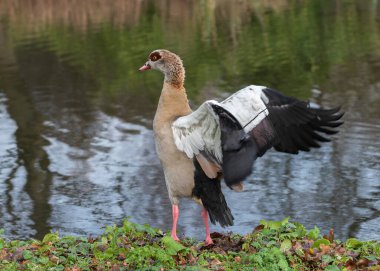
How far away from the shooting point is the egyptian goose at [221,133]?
6852mm

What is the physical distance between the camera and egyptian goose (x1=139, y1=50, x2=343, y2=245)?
6852mm

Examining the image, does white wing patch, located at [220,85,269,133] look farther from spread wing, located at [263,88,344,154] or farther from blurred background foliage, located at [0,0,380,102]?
blurred background foliage, located at [0,0,380,102]

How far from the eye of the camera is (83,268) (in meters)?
6.98

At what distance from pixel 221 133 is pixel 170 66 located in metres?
1.46

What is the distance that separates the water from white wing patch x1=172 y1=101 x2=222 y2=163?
254 centimetres

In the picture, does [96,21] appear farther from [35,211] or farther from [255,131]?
[255,131]

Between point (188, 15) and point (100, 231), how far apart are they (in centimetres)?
2008

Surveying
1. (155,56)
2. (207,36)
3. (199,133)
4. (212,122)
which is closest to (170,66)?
(155,56)

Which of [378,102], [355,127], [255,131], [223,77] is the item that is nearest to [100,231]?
[255,131]

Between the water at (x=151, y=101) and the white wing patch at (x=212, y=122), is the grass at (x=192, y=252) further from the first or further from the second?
the water at (x=151, y=101)

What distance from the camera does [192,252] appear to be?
283 inches

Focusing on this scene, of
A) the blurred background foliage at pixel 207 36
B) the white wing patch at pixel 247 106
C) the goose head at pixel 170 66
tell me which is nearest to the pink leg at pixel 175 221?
the goose head at pixel 170 66

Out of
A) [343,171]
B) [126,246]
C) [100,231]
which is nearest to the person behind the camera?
[126,246]

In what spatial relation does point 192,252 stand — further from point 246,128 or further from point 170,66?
point 170,66
